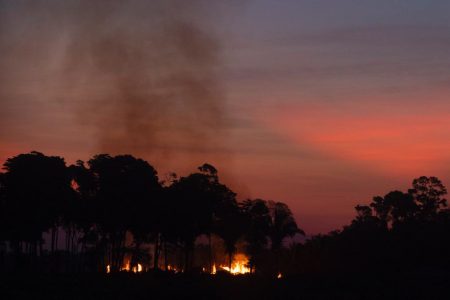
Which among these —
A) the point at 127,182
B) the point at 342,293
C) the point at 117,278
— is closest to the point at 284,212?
the point at 127,182

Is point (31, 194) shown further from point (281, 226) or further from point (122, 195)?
point (281, 226)

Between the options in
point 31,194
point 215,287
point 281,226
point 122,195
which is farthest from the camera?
point 281,226

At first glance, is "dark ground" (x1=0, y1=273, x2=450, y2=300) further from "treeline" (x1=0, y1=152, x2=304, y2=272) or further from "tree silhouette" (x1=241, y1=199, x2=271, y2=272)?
"tree silhouette" (x1=241, y1=199, x2=271, y2=272)

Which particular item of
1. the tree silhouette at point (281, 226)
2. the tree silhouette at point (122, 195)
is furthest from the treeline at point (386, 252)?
the tree silhouette at point (122, 195)

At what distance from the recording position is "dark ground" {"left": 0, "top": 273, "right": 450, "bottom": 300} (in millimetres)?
46688

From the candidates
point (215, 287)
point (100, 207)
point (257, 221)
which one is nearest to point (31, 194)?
point (100, 207)

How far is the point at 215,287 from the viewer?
2277 inches

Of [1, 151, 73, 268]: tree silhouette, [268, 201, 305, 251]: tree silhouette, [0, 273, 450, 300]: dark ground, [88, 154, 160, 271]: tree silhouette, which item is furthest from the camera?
[268, 201, 305, 251]: tree silhouette

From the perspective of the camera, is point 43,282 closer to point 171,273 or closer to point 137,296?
point 137,296

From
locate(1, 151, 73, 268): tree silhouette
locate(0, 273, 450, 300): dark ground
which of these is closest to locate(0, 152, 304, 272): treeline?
locate(1, 151, 73, 268): tree silhouette

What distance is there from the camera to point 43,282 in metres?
47.7

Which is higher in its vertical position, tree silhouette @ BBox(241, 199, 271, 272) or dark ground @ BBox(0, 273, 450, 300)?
tree silhouette @ BBox(241, 199, 271, 272)

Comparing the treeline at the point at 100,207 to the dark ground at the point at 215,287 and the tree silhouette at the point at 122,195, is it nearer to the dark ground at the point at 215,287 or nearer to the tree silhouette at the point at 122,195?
the tree silhouette at the point at 122,195

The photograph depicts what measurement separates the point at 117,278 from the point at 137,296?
7361 mm
